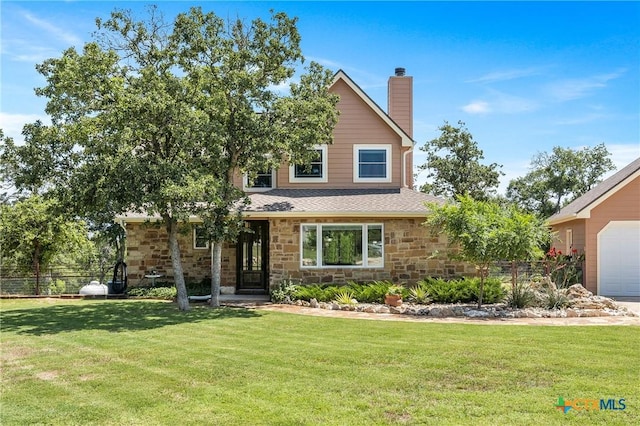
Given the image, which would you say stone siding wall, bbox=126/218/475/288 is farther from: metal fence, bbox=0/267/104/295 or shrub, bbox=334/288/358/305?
metal fence, bbox=0/267/104/295

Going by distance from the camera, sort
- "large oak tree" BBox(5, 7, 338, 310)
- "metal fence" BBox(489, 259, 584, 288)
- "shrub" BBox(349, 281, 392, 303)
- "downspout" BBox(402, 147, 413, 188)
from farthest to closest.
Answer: "downspout" BBox(402, 147, 413, 188) < "metal fence" BBox(489, 259, 584, 288) < "shrub" BBox(349, 281, 392, 303) < "large oak tree" BBox(5, 7, 338, 310)

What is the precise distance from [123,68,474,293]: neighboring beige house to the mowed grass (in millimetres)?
5422

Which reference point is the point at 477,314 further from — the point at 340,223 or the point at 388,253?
the point at 340,223

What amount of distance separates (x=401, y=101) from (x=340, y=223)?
7.61 m

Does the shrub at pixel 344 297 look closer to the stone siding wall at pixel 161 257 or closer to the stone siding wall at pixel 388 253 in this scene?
the stone siding wall at pixel 388 253

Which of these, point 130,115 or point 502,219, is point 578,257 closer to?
point 502,219

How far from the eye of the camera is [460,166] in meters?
32.2

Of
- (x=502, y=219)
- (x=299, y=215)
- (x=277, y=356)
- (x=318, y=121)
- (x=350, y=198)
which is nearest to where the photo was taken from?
(x=277, y=356)

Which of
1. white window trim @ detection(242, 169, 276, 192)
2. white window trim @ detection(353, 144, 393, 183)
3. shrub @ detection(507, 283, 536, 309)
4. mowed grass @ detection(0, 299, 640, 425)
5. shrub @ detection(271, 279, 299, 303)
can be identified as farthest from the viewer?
white window trim @ detection(353, 144, 393, 183)

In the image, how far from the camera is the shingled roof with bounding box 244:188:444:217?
1652 centimetres

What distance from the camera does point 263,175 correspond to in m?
19.8

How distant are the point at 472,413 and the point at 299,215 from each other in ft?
37.4

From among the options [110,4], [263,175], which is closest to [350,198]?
[263,175]

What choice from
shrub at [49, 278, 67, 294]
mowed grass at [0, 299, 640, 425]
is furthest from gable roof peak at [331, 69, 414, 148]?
shrub at [49, 278, 67, 294]
